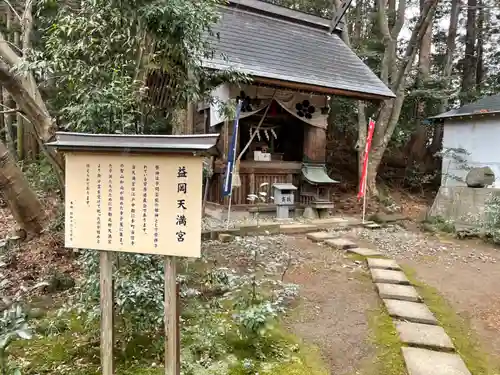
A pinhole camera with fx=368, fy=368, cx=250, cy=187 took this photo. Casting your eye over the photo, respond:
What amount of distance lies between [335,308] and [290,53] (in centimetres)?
688

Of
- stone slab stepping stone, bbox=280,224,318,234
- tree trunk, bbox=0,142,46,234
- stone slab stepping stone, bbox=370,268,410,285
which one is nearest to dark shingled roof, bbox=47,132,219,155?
tree trunk, bbox=0,142,46,234

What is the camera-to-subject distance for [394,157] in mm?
14289

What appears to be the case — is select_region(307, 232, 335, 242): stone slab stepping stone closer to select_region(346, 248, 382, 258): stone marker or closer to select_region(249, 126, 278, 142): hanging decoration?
select_region(346, 248, 382, 258): stone marker

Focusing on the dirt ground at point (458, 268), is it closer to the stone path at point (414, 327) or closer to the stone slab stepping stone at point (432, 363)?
the stone path at point (414, 327)

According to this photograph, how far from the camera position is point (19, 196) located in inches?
188

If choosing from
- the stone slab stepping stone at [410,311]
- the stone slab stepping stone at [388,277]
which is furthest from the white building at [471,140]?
the stone slab stepping stone at [410,311]

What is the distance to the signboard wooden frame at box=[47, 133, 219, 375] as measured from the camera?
6.42 feet

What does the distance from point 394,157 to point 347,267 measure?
405 inches

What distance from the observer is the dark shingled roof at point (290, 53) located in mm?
7680

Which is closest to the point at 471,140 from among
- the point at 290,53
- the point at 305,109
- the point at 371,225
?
the point at 371,225

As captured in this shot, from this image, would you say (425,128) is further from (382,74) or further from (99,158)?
(99,158)

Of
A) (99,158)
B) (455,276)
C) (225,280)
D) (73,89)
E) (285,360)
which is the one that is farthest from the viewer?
(455,276)

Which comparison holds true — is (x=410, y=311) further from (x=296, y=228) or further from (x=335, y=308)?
(x=296, y=228)

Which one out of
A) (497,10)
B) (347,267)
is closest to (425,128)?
(497,10)
